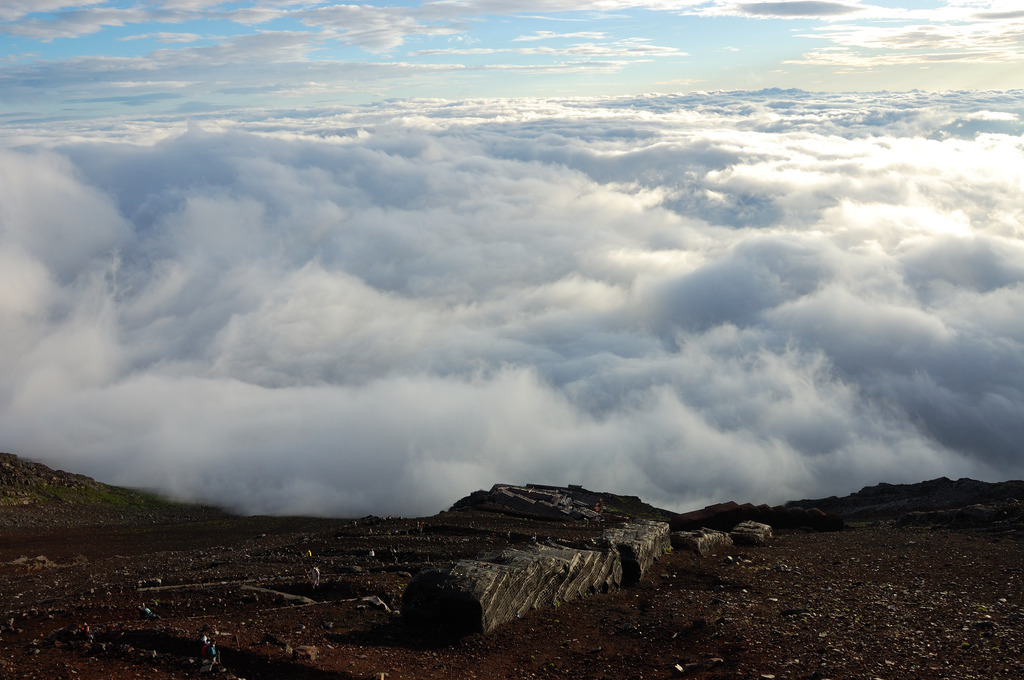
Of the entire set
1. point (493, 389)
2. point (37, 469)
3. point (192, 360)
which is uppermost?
point (192, 360)

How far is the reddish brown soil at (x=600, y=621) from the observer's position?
14.4 metres

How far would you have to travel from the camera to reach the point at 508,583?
57.1ft

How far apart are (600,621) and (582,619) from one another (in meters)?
0.45

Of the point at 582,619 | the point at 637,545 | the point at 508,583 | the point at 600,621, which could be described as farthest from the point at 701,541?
the point at 508,583

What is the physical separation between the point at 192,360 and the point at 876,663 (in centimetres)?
18150

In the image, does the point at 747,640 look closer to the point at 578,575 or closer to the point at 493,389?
the point at 578,575

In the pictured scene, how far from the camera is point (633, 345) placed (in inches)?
7456

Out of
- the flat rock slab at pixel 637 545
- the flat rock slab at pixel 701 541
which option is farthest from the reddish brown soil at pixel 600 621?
the flat rock slab at pixel 701 541

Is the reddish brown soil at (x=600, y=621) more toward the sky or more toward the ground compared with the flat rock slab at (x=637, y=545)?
more toward the ground

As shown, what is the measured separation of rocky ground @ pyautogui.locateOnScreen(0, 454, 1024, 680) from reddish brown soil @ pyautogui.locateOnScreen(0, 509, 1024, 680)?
0.06 meters

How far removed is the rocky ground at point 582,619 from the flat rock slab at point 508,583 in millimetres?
400

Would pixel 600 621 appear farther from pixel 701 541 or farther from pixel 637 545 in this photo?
pixel 701 541

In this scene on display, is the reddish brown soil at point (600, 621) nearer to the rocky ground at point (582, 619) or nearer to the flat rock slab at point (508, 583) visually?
the rocky ground at point (582, 619)

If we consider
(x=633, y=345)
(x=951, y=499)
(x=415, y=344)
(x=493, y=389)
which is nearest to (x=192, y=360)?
(x=415, y=344)
